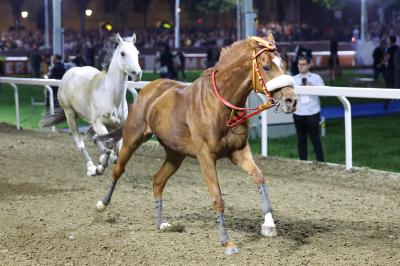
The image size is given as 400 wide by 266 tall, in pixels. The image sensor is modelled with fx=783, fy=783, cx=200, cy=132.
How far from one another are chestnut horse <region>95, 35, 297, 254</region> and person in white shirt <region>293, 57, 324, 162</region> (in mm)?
4490

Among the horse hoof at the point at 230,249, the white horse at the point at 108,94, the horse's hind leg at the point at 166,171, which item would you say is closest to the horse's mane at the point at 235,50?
the horse's hind leg at the point at 166,171

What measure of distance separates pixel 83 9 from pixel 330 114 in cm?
4440

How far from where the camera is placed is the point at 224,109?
627 centimetres

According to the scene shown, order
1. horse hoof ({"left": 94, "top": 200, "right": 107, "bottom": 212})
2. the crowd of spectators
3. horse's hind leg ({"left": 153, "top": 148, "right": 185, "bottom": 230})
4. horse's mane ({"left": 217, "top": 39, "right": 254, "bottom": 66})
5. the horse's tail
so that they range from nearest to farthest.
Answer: horse's mane ({"left": 217, "top": 39, "right": 254, "bottom": 66}), horse's hind leg ({"left": 153, "top": 148, "right": 185, "bottom": 230}), horse hoof ({"left": 94, "top": 200, "right": 107, "bottom": 212}), the horse's tail, the crowd of spectators

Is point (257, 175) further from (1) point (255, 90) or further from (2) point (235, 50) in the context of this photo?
(2) point (235, 50)

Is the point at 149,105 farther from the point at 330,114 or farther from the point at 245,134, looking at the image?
the point at 330,114

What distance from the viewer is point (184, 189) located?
935 centimetres

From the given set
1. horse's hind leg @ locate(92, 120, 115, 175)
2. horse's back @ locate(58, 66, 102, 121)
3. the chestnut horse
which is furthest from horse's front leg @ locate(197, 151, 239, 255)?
horse's back @ locate(58, 66, 102, 121)

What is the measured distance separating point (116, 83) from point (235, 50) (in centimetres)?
435

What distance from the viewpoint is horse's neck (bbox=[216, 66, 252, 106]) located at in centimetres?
623

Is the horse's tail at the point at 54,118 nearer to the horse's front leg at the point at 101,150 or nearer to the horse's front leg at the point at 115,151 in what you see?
the horse's front leg at the point at 101,150

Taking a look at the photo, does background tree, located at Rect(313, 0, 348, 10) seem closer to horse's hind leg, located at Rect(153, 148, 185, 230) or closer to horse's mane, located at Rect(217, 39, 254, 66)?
horse's hind leg, located at Rect(153, 148, 185, 230)

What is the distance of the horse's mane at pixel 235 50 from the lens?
20.4ft

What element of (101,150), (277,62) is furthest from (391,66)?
(277,62)
